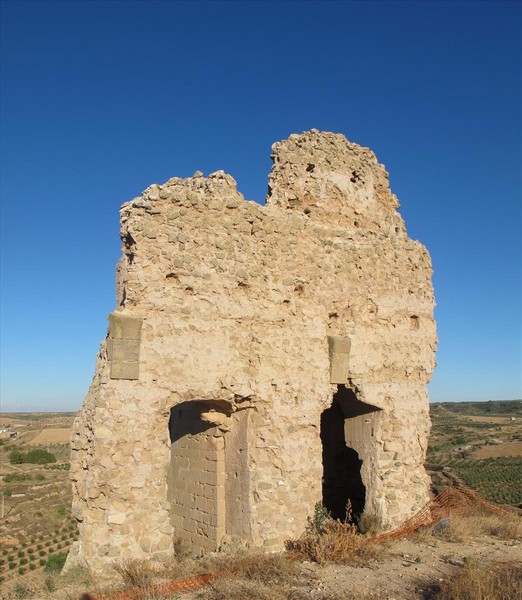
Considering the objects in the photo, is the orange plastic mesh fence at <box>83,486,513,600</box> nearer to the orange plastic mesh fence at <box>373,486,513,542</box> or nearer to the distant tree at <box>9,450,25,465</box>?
the orange plastic mesh fence at <box>373,486,513,542</box>

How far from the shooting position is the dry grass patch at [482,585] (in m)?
4.36

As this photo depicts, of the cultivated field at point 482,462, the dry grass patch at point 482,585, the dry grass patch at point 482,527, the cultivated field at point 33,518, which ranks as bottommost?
the cultivated field at point 33,518

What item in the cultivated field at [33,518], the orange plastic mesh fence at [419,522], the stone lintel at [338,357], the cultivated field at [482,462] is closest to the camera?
the orange plastic mesh fence at [419,522]

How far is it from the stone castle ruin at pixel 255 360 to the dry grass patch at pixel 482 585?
6.84 ft

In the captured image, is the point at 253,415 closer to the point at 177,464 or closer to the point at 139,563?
the point at 177,464

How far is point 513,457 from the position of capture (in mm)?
42500

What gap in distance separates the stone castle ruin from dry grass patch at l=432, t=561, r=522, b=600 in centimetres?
208

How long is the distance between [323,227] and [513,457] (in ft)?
138

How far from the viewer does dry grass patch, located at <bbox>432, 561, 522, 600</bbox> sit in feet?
14.3

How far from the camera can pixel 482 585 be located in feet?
14.8

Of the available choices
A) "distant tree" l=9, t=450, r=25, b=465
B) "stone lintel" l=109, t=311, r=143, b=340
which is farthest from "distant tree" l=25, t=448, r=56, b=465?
"stone lintel" l=109, t=311, r=143, b=340

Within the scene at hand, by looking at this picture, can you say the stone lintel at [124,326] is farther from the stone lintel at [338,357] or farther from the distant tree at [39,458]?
the distant tree at [39,458]

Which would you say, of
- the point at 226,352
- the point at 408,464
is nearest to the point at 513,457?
the point at 408,464

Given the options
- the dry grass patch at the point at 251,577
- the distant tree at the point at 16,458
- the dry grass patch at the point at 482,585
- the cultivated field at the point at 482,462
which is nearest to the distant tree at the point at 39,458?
the distant tree at the point at 16,458
